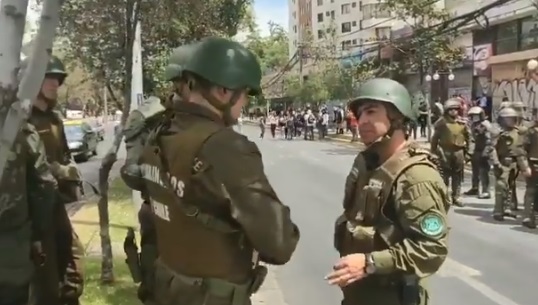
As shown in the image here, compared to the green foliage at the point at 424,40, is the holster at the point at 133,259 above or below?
below

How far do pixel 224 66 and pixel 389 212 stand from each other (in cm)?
101

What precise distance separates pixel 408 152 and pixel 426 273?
20.2 inches

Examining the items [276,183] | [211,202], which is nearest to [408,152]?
[211,202]

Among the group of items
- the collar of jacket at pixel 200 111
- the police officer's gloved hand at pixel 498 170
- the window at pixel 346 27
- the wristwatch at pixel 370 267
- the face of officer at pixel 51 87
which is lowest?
the police officer's gloved hand at pixel 498 170

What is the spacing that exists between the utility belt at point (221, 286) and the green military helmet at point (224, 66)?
2.01 feet

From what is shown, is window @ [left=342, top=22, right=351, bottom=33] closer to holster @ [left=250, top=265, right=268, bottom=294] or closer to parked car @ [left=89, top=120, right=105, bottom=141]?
parked car @ [left=89, top=120, right=105, bottom=141]

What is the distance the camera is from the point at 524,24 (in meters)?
29.8

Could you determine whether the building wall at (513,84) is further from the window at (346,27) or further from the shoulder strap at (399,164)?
the window at (346,27)

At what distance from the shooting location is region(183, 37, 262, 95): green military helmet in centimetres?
265

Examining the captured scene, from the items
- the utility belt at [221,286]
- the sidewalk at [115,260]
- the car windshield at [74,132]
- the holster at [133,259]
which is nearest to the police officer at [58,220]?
the holster at [133,259]

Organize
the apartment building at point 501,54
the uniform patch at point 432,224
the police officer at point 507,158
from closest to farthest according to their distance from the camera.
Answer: the uniform patch at point 432,224 → the police officer at point 507,158 → the apartment building at point 501,54

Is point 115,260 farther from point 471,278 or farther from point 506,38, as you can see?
point 506,38

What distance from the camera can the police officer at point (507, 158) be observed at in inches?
428

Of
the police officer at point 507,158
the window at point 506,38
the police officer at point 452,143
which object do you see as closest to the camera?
the police officer at point 507,158
